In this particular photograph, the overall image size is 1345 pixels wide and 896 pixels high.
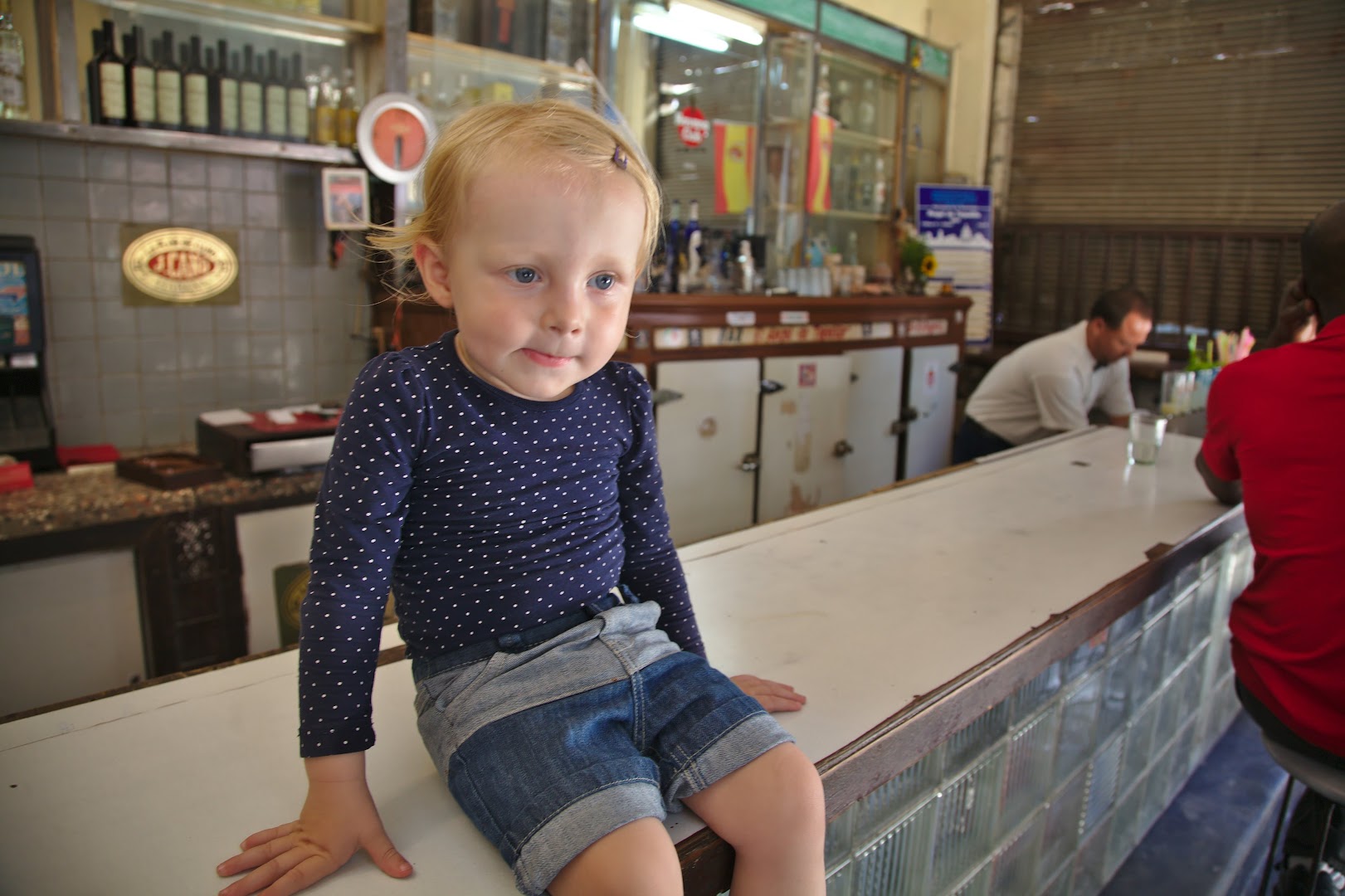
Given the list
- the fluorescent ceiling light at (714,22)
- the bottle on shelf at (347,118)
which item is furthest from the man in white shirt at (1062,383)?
the bottle on shelf at (347,118)

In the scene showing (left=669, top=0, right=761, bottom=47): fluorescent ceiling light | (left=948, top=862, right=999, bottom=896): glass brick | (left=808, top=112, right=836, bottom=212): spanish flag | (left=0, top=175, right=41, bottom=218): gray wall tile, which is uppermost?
(left=669, top=0, right=761, bottom=47): fluorescent ceiling light

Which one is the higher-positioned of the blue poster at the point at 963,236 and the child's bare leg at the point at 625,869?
the blue poster at the point at 963,236

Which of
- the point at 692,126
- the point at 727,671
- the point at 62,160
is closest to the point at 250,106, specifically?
the point at 62,160

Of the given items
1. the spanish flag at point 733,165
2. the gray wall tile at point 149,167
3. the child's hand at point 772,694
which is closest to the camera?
the child's hand at point 772,694

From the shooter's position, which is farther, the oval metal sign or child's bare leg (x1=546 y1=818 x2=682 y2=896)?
the oval metal sign

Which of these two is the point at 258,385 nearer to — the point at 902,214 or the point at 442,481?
the point at 442,481

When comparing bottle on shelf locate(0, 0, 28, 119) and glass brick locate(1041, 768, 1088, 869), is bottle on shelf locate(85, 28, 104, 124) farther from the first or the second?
glass brick locate(1041, 768, 1088, 869)

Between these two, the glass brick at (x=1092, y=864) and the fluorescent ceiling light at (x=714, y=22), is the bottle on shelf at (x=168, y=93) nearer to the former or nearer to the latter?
the fluorescent ceiling light at (x=714, y=22)

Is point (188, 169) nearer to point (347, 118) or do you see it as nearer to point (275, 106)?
point (275, 106)

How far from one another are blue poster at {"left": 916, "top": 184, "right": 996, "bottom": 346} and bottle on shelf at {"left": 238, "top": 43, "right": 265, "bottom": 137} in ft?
14.4

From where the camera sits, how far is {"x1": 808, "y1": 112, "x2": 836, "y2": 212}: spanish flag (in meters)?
5.09

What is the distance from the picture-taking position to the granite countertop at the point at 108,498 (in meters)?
→ 2.12

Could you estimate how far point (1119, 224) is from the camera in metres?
5.99

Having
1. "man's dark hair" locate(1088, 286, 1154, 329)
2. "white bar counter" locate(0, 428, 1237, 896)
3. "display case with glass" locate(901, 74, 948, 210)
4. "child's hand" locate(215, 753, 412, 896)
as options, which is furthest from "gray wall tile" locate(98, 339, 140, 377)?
Result: "display case with glass" locate(901, 74, 948, 210)
